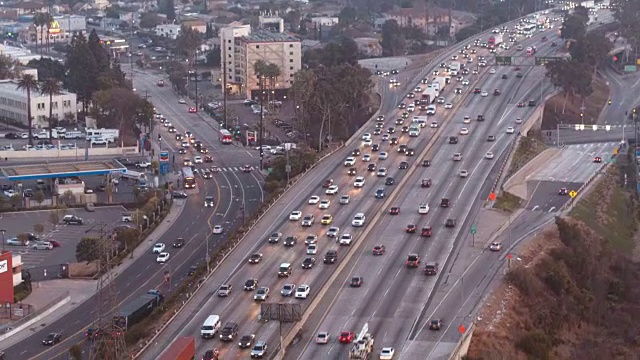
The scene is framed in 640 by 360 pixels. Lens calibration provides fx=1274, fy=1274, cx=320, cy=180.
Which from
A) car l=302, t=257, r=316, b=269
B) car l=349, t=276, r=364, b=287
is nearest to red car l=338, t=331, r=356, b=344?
car l=349, t=276, r=364, b=287

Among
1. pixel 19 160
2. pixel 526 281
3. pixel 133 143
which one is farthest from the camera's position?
pixel 133 143

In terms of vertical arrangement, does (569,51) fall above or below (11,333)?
above

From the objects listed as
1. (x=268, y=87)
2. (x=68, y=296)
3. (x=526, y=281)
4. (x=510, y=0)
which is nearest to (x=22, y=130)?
(x=268, y=87)

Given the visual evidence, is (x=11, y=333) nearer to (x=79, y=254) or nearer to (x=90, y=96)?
(x=79, y=254)

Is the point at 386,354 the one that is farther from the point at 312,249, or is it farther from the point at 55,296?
the point at 55,296

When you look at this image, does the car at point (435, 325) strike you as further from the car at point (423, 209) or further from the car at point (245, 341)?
the car at point (423, 209)

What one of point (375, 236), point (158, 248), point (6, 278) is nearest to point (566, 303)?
point (375, 236)
